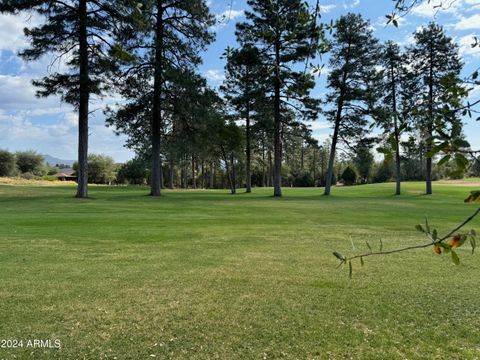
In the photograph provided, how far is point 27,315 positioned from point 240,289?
2213 millimetres

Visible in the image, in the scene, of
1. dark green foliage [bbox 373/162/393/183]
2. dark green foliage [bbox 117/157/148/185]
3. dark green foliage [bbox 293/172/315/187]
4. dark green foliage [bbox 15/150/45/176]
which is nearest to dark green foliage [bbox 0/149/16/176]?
dark green foliage [bbox 15/150/45/176]

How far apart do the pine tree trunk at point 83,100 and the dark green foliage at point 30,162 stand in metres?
52.2

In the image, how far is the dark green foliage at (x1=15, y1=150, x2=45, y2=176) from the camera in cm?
6355

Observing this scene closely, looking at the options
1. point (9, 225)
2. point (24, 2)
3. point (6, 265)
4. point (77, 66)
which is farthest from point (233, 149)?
point (6, 265)

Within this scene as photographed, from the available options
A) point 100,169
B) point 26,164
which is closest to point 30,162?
point 26,164

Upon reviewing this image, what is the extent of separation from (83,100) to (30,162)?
54855 mm

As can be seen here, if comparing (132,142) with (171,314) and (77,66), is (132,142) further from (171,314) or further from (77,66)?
(171,314)

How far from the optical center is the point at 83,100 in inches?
719

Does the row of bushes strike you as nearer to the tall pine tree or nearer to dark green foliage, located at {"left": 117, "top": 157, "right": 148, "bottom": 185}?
dark green foliage, located at {"left": 117, "top": 157, "right": 148, "bottom": 185}

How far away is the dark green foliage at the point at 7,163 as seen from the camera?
2120 inches

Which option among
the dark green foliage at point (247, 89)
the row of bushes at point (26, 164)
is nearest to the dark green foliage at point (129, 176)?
the row of bushes at point (26, 164)

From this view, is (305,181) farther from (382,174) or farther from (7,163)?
(7,163)

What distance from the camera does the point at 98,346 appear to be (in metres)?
2.95

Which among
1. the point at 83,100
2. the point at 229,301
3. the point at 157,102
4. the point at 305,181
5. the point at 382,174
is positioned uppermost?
Answer: the point at 157,102
